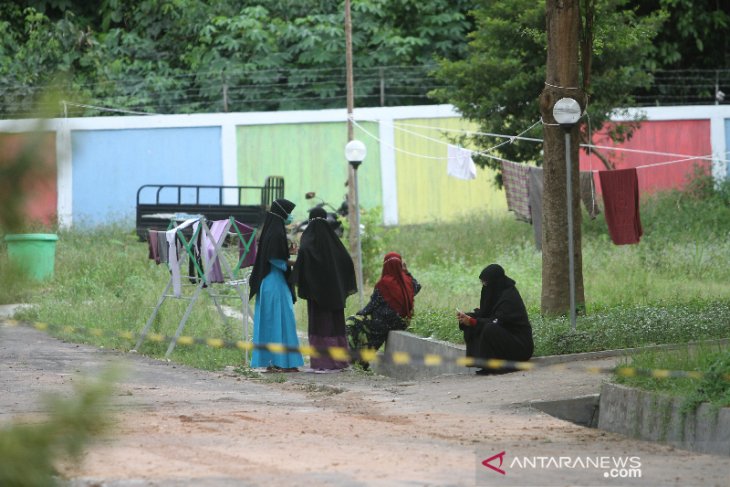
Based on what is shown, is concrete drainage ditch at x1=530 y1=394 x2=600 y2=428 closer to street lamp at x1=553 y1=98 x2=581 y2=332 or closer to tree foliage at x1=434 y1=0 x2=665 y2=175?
street lamp at x1=553 y1=98 x2=581 y2=332

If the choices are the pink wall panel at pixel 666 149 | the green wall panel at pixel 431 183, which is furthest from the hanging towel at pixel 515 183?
the pink wall panel at pixel 666 149

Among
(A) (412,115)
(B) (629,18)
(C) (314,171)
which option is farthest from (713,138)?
(C) (314,171)

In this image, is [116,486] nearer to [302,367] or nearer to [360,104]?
[302,367]

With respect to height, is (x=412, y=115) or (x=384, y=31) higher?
(x=384, y=31)

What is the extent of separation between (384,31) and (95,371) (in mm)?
24194

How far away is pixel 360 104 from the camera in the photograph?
2694cm

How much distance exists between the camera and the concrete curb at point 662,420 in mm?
7801

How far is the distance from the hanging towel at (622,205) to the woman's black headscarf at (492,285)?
4.63 meters

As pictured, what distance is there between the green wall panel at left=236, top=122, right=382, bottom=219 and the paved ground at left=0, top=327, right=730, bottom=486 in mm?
13162

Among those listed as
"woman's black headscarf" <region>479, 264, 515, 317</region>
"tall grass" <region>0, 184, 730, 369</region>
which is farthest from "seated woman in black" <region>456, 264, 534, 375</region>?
"tall grass" <region>0, 184, 730, 369</region>

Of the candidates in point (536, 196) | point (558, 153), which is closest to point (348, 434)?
point (558, 153)

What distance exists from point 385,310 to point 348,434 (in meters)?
5.56

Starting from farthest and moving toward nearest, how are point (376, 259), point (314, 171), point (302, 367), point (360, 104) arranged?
1. point (360, 104)
2. point (314, 171)
3. point (376, 259)
4. point (302, 367)

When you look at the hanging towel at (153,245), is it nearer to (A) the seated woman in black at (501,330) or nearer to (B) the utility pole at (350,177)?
(A) the seated woman in black at (501,330)
